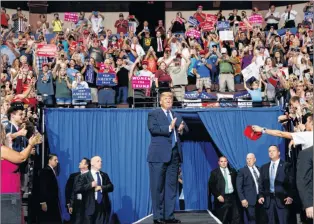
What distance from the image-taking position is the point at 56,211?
17656 millimetres

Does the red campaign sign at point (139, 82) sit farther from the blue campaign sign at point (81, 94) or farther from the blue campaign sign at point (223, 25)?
the blue campaign sign at point (223, 25)

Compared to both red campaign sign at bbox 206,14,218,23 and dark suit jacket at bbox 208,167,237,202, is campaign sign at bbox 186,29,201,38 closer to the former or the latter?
red campaign sign at bbox 206,14,218,23

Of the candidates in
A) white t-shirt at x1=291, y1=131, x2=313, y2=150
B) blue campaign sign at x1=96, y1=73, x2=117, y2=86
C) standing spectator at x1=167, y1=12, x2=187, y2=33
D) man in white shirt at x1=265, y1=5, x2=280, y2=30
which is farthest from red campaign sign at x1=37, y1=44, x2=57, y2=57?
white t-shirt at x1=291, y1=131, x2=313, y2=150

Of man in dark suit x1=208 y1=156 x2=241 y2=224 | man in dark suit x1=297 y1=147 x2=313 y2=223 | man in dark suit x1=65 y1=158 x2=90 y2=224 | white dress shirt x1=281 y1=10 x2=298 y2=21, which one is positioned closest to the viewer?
man in dark suit x1=297 y1=147 x2=313 y2=223

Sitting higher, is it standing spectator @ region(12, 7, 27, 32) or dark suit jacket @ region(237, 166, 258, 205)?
standing spectator @ region(12, 7, 27, 32)

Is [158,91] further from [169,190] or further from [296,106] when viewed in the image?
[169,190]

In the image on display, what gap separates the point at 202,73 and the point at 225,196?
15.4 feet

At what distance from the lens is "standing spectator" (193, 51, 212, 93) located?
1952 centimetres

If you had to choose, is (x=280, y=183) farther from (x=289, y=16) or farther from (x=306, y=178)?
(x=289, y=16)

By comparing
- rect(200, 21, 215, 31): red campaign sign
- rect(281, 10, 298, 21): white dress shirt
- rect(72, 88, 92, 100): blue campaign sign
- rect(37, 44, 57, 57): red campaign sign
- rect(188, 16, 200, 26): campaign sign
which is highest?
rect(281, 10, 298, 21): white dress shirt

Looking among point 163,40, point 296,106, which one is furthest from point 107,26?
point 296,106

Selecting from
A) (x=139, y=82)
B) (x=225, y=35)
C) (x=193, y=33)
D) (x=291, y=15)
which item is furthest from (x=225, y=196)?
(x=291, y=15)

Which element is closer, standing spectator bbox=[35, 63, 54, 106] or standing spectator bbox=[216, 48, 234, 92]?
standing spectator bbox=[35, 63, 54, 106]

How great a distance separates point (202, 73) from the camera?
19.7m
